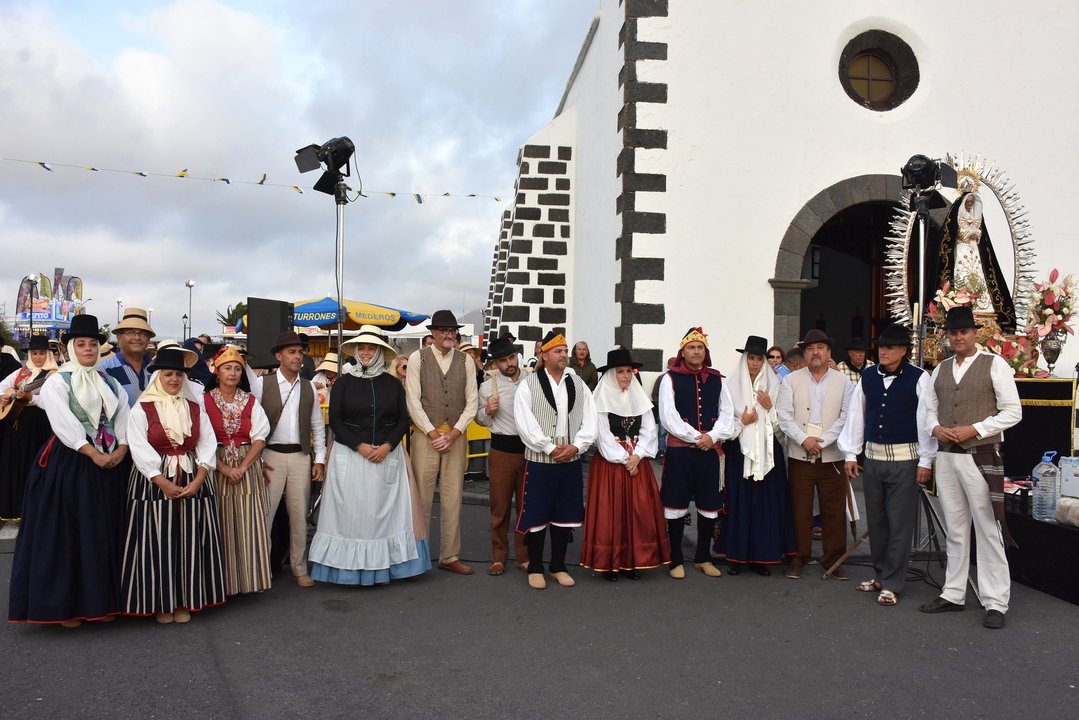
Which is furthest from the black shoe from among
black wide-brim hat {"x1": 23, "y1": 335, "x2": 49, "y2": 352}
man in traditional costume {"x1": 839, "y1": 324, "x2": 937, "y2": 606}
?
black wide-brim hat {"x1": 23, "y1": 335, "x2": 49, "y2": 352}

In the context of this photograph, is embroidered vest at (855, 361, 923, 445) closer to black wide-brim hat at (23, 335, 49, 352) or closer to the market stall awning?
black wide-brim hat at (23, 335, 49, 352)

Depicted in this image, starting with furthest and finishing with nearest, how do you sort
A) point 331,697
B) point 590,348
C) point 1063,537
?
point 590,348 < point 1063,537 < point 331,697

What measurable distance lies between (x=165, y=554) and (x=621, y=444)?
3069 mm

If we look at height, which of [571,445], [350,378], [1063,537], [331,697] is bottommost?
[331,697]

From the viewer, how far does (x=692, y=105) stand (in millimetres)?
9383

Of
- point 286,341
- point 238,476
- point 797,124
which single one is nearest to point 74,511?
point 238,476

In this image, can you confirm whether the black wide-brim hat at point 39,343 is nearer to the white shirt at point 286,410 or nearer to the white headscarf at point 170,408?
the white shirt at point 286,410

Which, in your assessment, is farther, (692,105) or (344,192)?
(692,105)

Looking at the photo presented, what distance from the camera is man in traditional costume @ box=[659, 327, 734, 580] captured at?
19.5ft

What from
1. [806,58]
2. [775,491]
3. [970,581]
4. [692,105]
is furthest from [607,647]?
[806,58]

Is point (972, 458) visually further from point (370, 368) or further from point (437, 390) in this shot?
point (370, 368)

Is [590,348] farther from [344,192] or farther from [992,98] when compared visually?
[992,98]

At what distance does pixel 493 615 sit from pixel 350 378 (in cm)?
A: 190

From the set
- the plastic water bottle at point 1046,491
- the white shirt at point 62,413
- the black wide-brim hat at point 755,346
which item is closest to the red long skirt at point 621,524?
the black wide-brim hat at point 755,346
